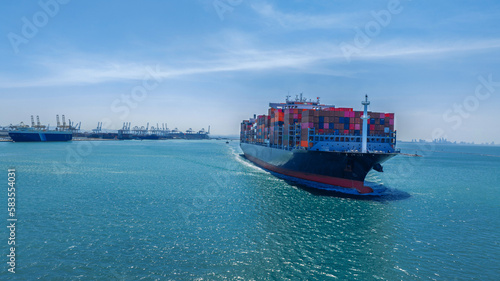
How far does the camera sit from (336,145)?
4156cm

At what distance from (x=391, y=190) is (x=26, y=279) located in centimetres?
4139

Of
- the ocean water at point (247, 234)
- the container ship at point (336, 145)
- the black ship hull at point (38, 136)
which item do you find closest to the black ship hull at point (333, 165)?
the container ship at point (336, 145)

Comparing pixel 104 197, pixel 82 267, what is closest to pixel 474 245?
pixel 82 267

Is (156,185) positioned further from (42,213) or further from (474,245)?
(474,245)

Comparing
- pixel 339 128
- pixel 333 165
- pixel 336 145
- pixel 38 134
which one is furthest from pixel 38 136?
pixel 333 165

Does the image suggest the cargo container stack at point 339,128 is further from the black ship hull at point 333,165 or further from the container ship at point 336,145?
the black ship hull at point 333,165

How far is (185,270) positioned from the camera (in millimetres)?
15289

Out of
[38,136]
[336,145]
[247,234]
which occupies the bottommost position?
[247,234]

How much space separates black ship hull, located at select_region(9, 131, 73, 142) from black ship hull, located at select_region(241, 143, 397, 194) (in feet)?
579

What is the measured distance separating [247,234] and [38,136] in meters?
195

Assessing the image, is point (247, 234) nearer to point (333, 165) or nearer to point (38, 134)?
point (333, 165)

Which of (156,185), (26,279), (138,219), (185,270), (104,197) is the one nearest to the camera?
(26,279)

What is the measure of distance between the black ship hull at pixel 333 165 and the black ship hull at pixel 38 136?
176 metres

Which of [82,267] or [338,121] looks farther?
[338,121]
